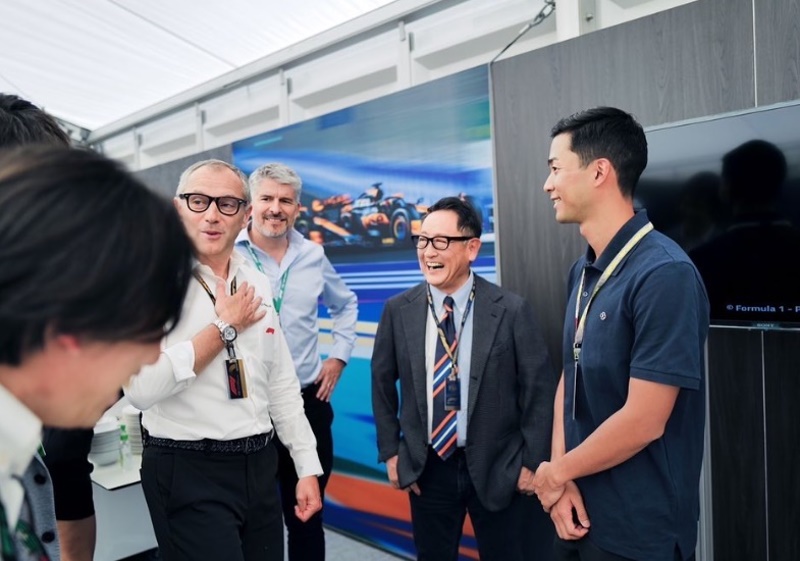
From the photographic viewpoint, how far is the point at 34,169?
56cm

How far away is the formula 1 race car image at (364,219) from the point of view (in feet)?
10.5

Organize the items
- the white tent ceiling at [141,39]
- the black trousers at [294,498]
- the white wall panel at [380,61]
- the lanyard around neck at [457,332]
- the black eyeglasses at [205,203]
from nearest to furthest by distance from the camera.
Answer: the black eyeglasses at [205,203] → the lanyard around neck at [457,332] → the black trousers at [294,498] → the white wall panel at [380,61] → the white tent ceiling at [141,39]

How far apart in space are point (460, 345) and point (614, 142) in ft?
3.09

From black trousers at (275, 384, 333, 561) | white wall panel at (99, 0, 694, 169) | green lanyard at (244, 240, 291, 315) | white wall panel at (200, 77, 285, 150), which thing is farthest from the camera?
white wall panel at (200, 77, 285, 150)

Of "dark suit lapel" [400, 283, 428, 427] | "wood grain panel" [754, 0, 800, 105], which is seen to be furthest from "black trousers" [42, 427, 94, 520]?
"wood grain panel" [754, 0, 800, 105]

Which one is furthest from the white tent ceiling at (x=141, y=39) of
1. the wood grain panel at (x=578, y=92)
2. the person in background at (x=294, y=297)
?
the person in background at (x=294, y=297)

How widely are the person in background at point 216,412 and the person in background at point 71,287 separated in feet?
2.95

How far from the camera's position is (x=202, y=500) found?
5.03ft

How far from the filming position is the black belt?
1563mm

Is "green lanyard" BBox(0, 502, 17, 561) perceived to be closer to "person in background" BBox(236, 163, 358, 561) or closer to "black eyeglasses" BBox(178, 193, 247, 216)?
"black eyeglasses" BBox(178, 193, 247, 216)

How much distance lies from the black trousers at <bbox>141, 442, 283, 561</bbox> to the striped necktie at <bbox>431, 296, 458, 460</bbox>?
27.3 inches

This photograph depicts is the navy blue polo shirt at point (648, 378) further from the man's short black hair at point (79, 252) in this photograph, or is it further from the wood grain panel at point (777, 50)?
the man's short black hair at point (79, 252)

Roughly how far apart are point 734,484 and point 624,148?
1511 mm

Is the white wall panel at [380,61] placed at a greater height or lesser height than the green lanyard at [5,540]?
greater
